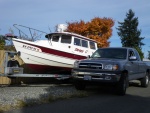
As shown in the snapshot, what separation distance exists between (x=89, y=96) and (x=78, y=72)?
1.24 m

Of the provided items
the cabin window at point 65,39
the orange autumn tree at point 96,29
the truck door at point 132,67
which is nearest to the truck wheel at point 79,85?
A: the truck door at point 132,67

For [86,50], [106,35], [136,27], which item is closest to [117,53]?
[86,50]

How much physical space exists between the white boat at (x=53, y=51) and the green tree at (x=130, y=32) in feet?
182

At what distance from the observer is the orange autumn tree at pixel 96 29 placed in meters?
44.0

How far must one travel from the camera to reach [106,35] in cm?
4600

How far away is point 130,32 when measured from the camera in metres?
72.8

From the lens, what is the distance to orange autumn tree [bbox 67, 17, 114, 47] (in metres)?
44.0

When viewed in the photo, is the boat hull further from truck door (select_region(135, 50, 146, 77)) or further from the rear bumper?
truck door (select_region(135, 50, 146, 77))

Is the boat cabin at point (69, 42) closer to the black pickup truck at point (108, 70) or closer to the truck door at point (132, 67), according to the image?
the black pickup truck at point (108, 70)

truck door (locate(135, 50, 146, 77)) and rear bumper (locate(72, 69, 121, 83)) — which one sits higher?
truck door (locate(135, 50, 146, 77))

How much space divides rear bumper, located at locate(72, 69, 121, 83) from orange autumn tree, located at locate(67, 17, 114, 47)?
31116mm

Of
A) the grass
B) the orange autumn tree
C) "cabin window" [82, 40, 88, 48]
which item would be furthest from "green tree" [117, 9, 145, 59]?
the grass

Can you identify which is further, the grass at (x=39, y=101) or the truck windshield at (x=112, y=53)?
the truck windshield at (x=112, y=53)

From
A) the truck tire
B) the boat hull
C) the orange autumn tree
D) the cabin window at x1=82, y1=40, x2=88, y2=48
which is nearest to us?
the truck tire
